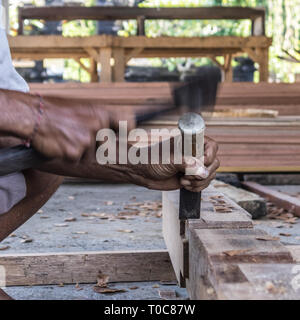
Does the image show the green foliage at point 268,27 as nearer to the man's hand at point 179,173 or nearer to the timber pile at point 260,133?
the timber pile at point 260,133

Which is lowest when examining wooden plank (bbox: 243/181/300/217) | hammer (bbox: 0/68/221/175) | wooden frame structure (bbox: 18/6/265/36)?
wooden plank (bbox: 243/181/300/217)

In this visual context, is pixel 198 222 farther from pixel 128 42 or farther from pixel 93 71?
pixel 93 71

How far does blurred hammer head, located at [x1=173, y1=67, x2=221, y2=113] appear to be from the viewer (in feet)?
4.91

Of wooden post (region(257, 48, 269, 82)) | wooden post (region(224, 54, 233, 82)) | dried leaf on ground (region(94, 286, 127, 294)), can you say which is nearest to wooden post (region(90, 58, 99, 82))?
wooden post (region(224, 54, 233, 82))

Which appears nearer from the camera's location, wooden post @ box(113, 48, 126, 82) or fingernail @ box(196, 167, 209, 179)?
fingernail @ box(196, 167, 209, 179)

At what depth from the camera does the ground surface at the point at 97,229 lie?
234 cm

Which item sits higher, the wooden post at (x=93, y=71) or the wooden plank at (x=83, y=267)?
the wooden post at (x=93, y=71)

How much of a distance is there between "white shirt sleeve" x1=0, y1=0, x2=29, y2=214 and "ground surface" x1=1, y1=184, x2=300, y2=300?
71cm

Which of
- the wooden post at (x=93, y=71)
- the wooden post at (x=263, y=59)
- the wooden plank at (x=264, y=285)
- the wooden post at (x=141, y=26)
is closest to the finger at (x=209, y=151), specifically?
the wooden plank at (x=264, y=285)

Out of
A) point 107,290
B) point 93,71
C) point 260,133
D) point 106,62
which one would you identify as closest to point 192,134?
point 107,290

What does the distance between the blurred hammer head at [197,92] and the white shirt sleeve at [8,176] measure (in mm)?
561

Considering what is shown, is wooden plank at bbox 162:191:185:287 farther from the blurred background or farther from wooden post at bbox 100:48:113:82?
the blurred background

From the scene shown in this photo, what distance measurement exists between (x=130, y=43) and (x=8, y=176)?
17.1 feet
